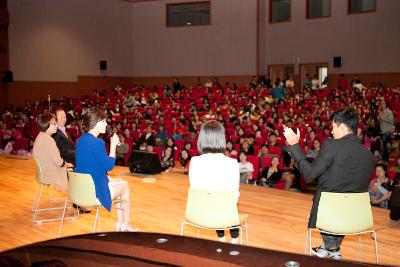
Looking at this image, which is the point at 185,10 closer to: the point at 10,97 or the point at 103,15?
the point at 103,15

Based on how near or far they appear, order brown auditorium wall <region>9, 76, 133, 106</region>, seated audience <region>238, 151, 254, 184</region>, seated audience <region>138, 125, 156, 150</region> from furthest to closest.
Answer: brown auditorium wall <region>9, 76, 133, 106</region>, seated audience <region>138, 125, 156, 150</region>, seated audience <region>238, 151, 254, 184</region>

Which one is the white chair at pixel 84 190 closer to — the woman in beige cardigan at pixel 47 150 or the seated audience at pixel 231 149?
the woman in beige cardigan at pixel 47 150

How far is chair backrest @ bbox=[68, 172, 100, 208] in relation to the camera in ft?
13.6

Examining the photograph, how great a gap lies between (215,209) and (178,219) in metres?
2.22

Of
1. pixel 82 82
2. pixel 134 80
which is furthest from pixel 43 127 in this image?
pixel 134 80

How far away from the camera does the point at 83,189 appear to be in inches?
165

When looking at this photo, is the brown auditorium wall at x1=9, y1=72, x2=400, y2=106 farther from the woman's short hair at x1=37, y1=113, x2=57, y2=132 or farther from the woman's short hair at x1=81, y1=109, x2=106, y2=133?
the woman's short hair at x1=81, y1=109, x2=106, y2=133

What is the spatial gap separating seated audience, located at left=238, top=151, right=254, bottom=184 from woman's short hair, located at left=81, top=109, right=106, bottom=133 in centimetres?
376

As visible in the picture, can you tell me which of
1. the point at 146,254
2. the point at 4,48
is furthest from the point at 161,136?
the point at 4,48

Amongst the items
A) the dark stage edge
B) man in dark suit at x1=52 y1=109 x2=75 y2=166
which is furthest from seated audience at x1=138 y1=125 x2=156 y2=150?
the dark stage edge

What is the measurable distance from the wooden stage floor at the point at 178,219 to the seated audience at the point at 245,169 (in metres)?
0.38

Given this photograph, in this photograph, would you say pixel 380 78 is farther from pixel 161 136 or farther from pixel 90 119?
pixel 90 119

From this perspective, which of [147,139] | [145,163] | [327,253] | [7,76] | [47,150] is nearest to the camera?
[327,253]

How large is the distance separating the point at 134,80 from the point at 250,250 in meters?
21.9
